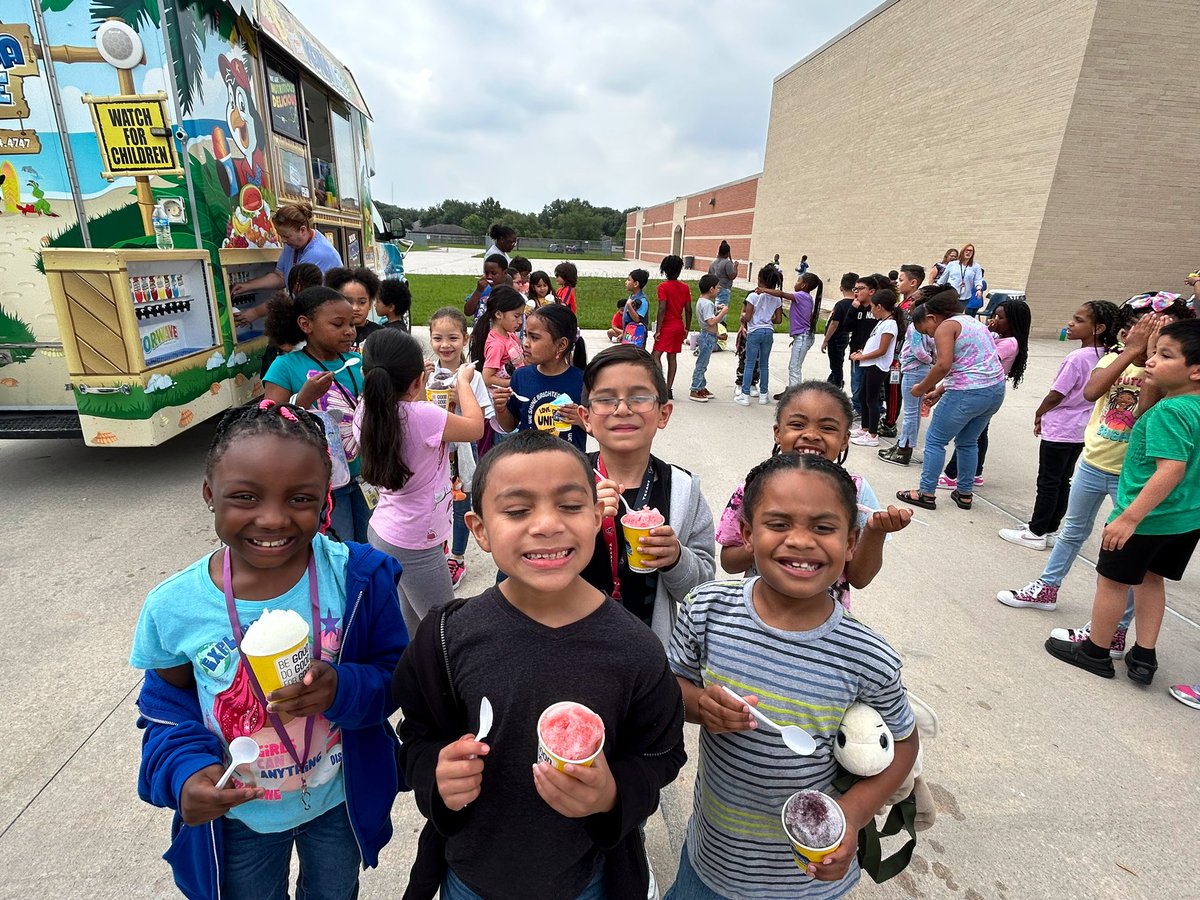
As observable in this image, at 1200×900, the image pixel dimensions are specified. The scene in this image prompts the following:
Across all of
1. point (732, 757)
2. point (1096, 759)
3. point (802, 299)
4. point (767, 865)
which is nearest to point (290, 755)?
point (732, 757)

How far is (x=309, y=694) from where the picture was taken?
4.29 feet

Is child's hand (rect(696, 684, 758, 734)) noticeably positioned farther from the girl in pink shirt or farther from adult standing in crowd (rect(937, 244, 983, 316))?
adult standing in crowd (rect(937, 244, 983, 316))

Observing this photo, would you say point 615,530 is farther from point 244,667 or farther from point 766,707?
point 244,667

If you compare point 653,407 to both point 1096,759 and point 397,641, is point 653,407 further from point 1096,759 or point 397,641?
point 1096,759

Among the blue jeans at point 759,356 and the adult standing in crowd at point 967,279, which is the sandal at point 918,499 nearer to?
the blue jeans at point 759,356

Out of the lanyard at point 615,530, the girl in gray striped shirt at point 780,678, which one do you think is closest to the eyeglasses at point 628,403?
the lanyard at point 615,530

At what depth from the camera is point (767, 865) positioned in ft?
5.06

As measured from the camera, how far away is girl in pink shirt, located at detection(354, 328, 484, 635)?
2.48 m

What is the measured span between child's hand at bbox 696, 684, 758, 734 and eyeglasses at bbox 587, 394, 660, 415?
882 mm

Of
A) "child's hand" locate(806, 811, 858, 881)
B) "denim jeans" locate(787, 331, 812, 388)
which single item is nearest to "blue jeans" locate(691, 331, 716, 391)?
"denim jeans" locate(787, 331, 812, 388)

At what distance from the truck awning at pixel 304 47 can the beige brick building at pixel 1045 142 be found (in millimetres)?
16688

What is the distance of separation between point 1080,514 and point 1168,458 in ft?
3.59

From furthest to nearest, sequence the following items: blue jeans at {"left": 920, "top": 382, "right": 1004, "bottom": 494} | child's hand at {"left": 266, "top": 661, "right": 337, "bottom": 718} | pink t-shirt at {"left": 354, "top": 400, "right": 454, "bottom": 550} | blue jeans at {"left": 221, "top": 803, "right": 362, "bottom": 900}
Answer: blue jeans at {"left": 920, "top": 382, "right": 1004, "bottom": 494} < pink t-shirt at {"left": 354, "top": 400, "right": 454, "bottom": 550} < blue jeans at {"left": 221, "top": 803, "right": 362, "bottom": 900} < child's hand at {"left": 266, "top": 661, "right": 337, "bottom": 718}

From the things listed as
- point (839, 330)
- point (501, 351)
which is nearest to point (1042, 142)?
point (839, 330)
